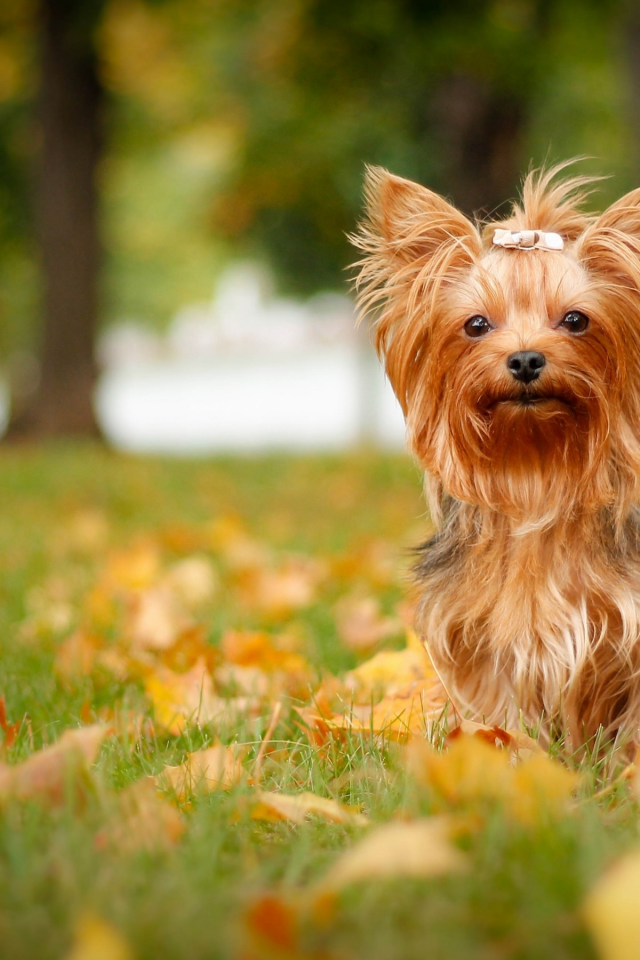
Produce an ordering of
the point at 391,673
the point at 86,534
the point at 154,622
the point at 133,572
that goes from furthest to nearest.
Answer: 1. the point at 86,534
2. the point at 133,572
3. the point at 154,622
4. the point at 391,673

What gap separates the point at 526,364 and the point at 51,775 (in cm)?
144

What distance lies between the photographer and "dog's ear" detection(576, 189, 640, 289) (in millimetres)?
2691

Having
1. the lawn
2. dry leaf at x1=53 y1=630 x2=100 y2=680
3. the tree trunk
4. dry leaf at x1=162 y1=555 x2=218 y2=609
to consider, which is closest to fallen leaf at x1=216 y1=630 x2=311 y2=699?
the lawn

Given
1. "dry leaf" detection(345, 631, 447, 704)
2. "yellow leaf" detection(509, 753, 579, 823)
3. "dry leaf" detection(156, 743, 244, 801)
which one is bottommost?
"dry leaf" detection(345, 631, 447, 704)

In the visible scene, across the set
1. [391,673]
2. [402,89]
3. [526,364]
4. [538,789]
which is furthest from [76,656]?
[402,89]

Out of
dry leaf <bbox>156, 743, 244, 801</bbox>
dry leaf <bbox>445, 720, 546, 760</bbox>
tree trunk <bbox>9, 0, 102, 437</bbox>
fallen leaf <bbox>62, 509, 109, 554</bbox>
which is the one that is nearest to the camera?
dry leaf <bbox>156, 743, 244, 801</bbox>

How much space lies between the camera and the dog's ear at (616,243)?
2691 mm

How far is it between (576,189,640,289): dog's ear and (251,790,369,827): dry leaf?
1.51 metres

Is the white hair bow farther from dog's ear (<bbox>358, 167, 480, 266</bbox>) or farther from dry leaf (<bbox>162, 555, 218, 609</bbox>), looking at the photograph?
dry leaf (<bbox>162, 555, 218, 609</bbox>)

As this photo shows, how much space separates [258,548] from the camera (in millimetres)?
5973

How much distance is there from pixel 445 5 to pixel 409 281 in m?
8.78

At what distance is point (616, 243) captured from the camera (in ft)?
8.90

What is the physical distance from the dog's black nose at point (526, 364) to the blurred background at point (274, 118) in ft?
13.1

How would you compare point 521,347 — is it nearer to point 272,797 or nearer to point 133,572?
point 272,797
